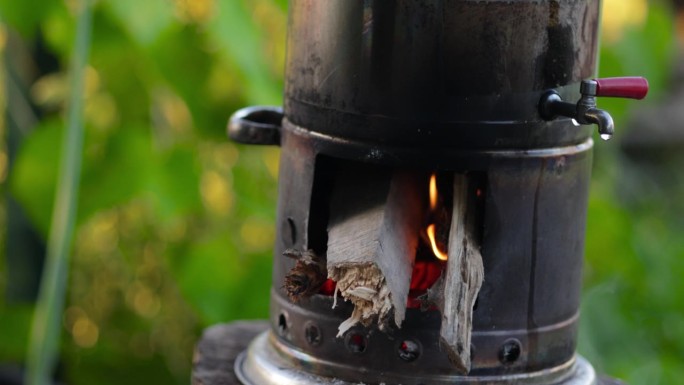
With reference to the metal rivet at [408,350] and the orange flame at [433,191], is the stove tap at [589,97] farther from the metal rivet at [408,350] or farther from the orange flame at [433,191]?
the metal rivet at [408,350]

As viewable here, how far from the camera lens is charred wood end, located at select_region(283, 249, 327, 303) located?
1.98m

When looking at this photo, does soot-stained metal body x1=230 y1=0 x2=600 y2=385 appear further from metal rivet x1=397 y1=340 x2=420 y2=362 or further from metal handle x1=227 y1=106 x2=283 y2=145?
metal handle x1=227 y1=106 x2=283 y2=145

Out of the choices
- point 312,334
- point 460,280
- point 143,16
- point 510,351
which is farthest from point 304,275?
point 143,16

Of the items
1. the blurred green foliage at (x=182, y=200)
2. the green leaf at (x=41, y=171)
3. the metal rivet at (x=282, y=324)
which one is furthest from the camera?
the green leaf at (x=41, y=171)

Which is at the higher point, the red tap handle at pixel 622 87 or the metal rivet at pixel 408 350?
the red tap handle at pixel 622 87

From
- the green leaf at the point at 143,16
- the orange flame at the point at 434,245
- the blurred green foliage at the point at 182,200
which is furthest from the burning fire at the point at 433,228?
the green leaf at the point at 143,16

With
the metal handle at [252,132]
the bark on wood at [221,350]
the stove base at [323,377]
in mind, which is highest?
the metal handle at [252,132]

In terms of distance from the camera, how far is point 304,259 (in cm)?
198

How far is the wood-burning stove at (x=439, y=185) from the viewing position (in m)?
1.90

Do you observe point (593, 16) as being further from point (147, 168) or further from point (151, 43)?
point (147, 168)

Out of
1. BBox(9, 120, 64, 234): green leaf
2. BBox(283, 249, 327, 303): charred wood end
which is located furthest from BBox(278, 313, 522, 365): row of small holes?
BBox(9, 120, 64, 234): green leaf

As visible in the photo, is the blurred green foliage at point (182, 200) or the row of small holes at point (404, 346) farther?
the blurred green foliage at point (182, 200)

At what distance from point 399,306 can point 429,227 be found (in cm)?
23

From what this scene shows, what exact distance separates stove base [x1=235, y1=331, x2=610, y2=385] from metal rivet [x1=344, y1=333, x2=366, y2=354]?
0.03 meters
